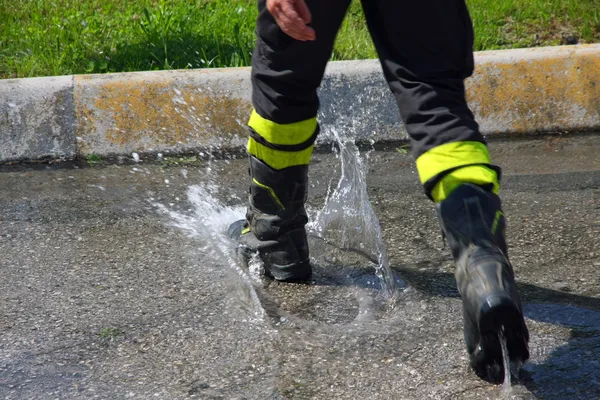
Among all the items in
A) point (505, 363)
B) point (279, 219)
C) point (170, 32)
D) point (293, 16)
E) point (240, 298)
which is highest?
point (293, 16)

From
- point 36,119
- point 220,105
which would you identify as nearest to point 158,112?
point 220,105

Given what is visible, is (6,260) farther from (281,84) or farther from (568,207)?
(568,207)

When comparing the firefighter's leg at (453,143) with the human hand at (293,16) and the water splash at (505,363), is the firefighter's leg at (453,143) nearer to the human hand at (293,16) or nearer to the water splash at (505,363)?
the water splash at (505,363)

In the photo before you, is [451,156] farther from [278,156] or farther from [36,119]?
[36,119]

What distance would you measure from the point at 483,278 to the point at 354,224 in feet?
4.03

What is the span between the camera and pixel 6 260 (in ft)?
9.75

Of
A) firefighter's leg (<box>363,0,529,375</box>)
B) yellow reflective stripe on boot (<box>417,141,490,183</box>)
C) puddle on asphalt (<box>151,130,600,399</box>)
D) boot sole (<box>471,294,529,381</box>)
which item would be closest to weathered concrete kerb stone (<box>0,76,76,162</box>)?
puddle on asphalt (<box>151,130,600,399</box>)

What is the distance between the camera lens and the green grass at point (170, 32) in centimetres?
453

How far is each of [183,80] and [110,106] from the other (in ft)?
1.13

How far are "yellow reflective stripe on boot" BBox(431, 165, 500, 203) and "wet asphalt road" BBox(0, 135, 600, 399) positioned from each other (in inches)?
17.3

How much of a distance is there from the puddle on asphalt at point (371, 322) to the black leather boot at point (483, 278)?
0.13 m

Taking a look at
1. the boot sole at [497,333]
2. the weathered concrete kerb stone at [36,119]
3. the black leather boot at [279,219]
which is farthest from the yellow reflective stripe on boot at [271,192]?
the weathered concrete kerb stone at [36,119]

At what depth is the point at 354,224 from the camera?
319 cm

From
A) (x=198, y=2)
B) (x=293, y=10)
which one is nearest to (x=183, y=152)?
(x=198, y=2)
